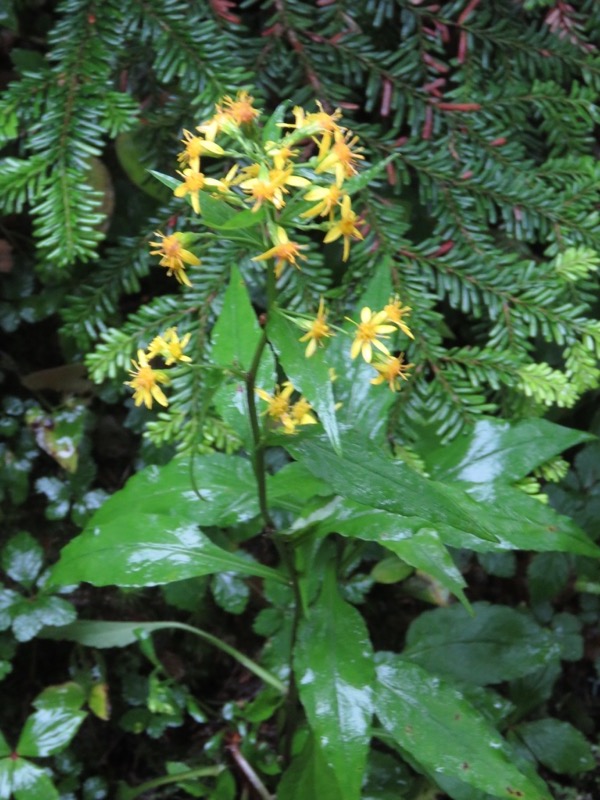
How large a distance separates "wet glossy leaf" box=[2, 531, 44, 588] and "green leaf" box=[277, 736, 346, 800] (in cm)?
51

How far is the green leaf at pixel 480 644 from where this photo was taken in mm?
1117

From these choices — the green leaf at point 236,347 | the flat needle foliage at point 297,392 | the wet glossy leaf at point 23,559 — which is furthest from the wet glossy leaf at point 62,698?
the green leaf at point 236,347

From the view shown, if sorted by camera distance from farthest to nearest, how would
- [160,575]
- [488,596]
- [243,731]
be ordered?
[488,596], [243,731], [160,575]

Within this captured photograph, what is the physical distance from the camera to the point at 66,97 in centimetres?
91

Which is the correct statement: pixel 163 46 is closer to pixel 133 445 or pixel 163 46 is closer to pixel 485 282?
pixel 485 282

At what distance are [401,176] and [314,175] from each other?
472 millimetres

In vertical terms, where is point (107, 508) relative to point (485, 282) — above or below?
below

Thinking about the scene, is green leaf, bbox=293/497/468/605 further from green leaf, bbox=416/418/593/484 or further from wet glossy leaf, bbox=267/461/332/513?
green leaf, bbox=416/418/593/484

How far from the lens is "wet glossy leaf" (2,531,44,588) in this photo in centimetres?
112

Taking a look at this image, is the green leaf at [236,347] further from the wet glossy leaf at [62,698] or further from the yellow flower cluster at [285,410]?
the wet glossy leaf at [62,698]

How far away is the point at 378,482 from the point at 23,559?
2.47 ft

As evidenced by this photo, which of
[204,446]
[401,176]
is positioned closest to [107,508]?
[204,446]

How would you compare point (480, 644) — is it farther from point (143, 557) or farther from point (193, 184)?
point (193, 184)

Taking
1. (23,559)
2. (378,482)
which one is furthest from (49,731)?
(378,482)
